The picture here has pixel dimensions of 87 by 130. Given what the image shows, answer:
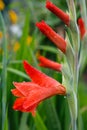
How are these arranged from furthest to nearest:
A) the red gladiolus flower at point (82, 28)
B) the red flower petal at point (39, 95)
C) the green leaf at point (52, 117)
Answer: the green leaf at point (52, 117) < the red gladiolus flower at point (82, 28) < the red flower petal at point (39, 95)

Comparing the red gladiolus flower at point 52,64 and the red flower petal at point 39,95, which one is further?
the red gladiolus flower at point 52,64

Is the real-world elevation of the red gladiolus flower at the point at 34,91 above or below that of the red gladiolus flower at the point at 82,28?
below

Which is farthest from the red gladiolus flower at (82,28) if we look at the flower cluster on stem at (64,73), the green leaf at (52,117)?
the green leaf at (52,117)

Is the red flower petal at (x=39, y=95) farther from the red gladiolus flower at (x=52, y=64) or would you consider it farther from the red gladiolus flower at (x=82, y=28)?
the red gladiolus flower at (x=82, y=28)

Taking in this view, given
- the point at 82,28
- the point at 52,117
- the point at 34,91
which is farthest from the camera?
the point at 52,117

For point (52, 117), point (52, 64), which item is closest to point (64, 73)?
point (52, 64)

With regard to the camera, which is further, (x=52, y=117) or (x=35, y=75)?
(x=52, y=117)

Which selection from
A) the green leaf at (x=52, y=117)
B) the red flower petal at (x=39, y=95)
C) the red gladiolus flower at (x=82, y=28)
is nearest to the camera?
the red flower petal at (x=39, y=95)

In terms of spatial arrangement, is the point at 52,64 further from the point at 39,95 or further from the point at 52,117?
the point at 52,117

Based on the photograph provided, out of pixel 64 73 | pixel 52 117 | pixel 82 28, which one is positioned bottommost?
pixel 52 117
